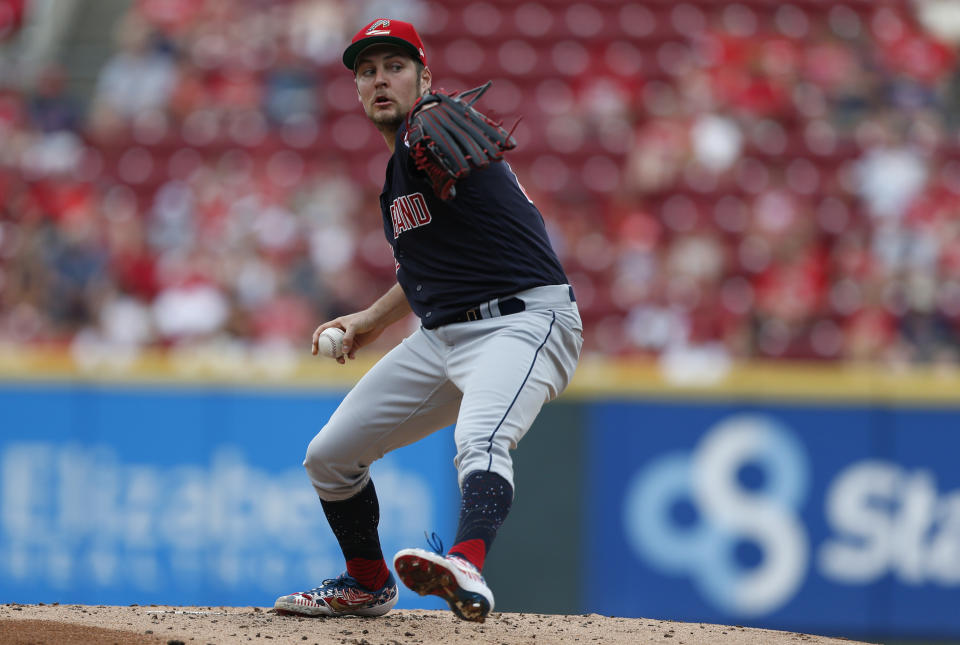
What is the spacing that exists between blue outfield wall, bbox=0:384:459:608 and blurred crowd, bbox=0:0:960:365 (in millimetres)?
1018

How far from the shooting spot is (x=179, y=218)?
966 centimetres

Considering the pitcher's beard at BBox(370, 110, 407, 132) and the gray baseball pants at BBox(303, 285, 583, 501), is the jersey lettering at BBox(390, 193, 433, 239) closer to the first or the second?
the pitcher's beard at BBox(370, 110, 407, 132)

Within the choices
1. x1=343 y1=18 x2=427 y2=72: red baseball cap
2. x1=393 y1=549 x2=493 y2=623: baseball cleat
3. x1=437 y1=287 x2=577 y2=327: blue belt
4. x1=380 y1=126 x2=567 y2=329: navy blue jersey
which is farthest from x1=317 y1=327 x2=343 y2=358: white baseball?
x1=393 y1=549 x2=493 y2=623: baseball cleat

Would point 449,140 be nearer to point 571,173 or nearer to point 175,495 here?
point 175,495

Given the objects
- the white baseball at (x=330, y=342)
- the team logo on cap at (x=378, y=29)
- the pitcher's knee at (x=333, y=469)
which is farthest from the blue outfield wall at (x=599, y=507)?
the team logo on cap at (x=378, y=29)

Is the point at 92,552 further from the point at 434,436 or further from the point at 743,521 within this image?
the point at 743,521

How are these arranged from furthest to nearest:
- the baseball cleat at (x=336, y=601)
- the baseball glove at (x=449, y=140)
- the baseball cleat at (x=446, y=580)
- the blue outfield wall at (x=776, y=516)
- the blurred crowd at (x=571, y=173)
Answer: the blurred crowd at (x=571, y=173) → the blue outfield wall at (x=776, y=516) → the baseball cleat at (x=336, y=601) → the baseball glove at (x=449, y=140) → the baseball cleat at (x=446, y=580)

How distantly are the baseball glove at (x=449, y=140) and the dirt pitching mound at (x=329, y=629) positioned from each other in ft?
4.48

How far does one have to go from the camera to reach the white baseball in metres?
4.04

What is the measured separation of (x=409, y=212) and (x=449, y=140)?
0.43 metres

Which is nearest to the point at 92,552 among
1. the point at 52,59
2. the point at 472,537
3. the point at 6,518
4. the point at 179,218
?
the point at 6,518

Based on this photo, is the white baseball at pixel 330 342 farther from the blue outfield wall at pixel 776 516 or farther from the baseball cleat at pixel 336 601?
Result: the blue outfield wall at pixel 776 516

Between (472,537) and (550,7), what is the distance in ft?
30.7

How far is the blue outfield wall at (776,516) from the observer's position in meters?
7.24
